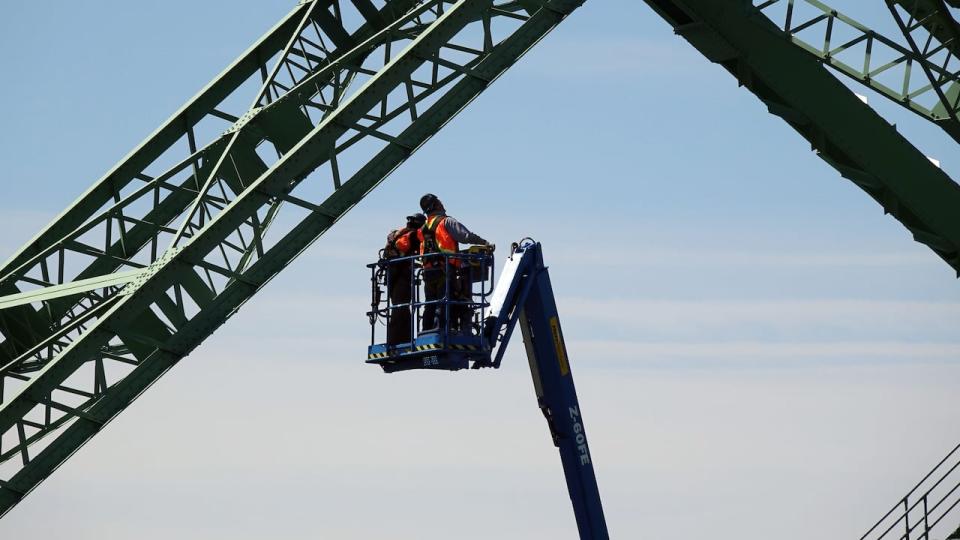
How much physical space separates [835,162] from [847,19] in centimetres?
207

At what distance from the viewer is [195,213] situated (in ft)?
62.5

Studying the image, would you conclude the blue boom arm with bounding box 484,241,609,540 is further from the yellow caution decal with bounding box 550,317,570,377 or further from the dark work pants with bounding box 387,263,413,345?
the dark work pants with bounding box 387,263,413,345

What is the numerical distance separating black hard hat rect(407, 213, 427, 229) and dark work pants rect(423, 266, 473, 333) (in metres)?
0.65

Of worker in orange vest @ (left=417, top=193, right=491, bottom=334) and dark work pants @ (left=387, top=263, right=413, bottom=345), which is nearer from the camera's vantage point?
worker in orange vest @ (left=417, top=193, right=491, bottom=334)

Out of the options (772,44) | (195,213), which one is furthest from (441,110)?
(772,44)

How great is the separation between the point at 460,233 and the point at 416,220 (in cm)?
69

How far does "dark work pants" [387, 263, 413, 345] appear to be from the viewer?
18.2m

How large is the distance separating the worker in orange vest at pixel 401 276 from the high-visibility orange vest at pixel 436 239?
0.22 meters

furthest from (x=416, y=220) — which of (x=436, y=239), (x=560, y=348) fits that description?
(x=560, y=348)

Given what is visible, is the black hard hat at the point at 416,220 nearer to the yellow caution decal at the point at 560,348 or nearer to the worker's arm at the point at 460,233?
the worker's arm at the point at 460,233

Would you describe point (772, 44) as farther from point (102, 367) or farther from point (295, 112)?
point (102, 367)

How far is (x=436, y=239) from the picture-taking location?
1806 cm

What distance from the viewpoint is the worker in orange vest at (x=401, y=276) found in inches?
718

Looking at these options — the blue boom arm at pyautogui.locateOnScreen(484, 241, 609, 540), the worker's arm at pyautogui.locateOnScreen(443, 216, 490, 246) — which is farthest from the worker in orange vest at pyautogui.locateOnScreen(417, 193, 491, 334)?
the blue boom arm at pyautogui.locateOnScreen(484, 241, 609, 540)
